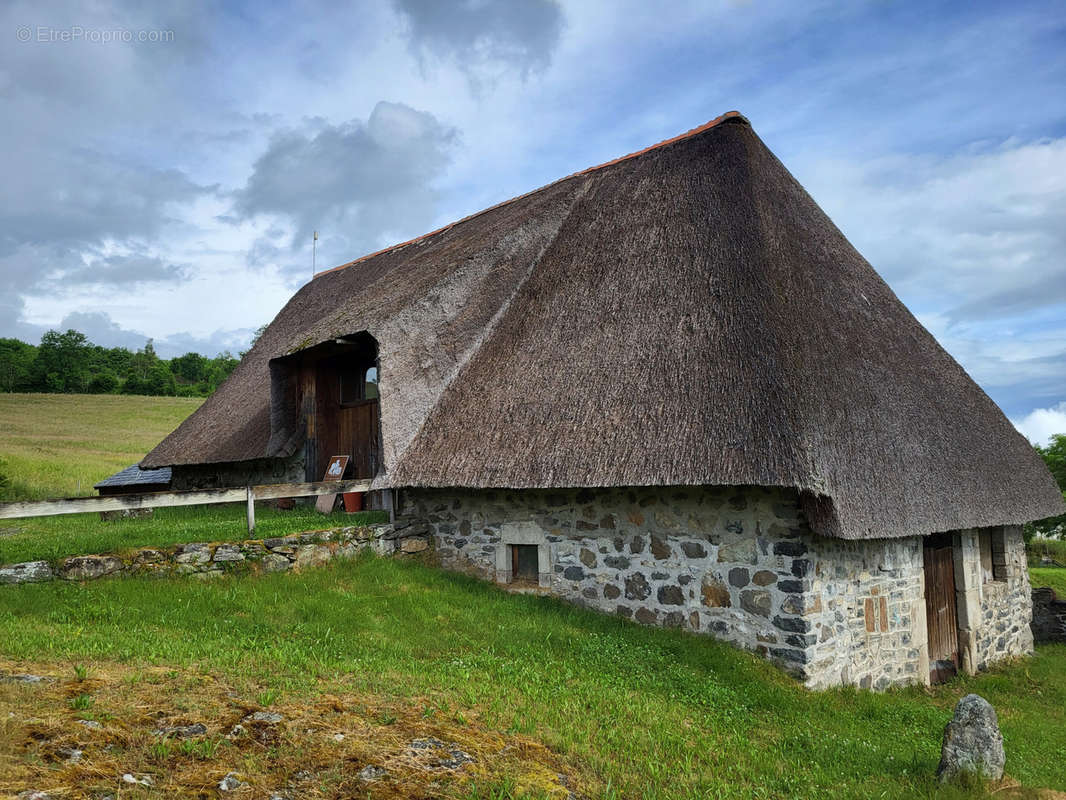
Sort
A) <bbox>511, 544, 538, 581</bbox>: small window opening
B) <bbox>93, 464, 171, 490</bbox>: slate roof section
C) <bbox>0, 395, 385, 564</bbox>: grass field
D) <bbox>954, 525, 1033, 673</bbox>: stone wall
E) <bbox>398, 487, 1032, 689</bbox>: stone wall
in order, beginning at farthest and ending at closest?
1. <bbox>93, 464, 171, 490</bbox>: slate roof section
2. <bbox>954, 525, 1033, 673</bbox>: stone wall
3. <bbox>511, 544, 538, 581</bbox>: small window opening
4. <bbox>0, 395, 385, 564</bbox>: grass field
5. <bbox>398, 487, 1032, 689</bbox>: stone wall

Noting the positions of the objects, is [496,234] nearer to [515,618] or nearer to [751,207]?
[751,207]

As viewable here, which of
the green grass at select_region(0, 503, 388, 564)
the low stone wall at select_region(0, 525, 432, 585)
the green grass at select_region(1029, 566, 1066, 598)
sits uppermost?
the green grass at select_region(0, 503, 388, 564)

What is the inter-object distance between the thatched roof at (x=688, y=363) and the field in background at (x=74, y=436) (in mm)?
14762

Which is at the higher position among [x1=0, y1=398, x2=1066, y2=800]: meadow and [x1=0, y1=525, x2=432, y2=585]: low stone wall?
[x1=0, y1=525, x2=432, y2=585]: low stone wall

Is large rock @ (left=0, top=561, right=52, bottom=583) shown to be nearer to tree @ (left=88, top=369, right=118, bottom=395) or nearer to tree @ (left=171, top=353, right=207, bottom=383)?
tree @ (left=88, top=369, right=118, bottom=395)

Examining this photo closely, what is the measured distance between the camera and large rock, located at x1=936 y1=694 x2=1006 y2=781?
15.2 ft

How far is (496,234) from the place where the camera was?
37.5ft

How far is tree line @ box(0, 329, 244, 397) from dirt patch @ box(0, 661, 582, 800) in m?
43.7

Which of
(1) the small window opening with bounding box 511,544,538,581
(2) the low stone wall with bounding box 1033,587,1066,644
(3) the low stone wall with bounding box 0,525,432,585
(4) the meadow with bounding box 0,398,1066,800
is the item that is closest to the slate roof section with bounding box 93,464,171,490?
(4) the meadow with bounding box 0,398,1066,800

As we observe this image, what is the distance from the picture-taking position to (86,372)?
50219 mm

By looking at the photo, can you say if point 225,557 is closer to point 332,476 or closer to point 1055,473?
point 332,476

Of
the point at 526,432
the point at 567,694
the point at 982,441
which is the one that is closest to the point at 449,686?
the point at 567,694

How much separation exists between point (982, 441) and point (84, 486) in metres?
23.5

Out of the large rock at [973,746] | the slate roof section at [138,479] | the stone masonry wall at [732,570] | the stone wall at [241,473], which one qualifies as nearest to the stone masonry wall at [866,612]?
the stone masonry wall at [732,570]
